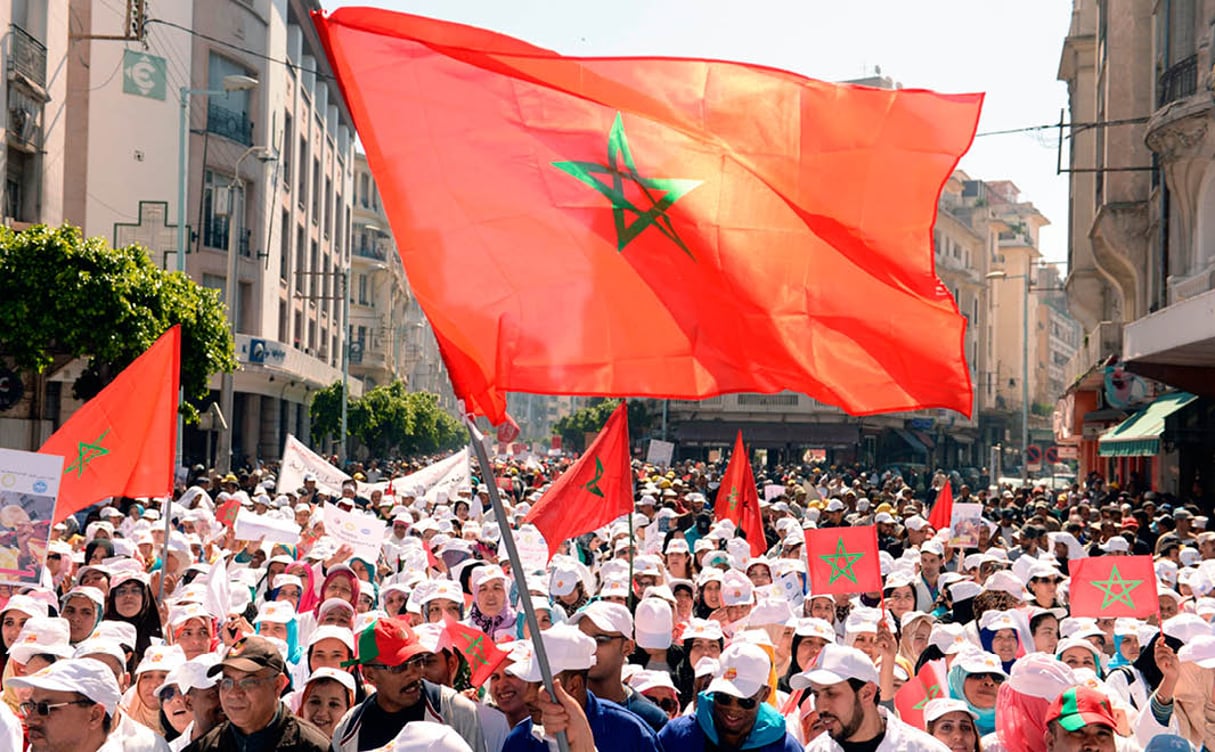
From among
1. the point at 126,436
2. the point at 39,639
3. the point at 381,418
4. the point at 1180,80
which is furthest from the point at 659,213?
the point at 381,418

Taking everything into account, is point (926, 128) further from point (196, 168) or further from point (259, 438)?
point (259, 438)

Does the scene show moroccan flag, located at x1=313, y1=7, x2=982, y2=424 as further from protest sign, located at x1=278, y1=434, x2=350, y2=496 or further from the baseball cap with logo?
protest sign, located at x1=278, y1=434, x2=350, y2=496

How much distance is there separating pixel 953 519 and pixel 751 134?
10.5m

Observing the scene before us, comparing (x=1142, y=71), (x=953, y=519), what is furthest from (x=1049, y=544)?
(x=1142, y=71)

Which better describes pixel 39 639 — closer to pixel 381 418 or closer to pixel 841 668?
pixel 841 668

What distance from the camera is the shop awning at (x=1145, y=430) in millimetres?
25797

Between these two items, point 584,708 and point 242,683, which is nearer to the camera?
point 242,683

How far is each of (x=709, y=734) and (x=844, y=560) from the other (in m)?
4.51

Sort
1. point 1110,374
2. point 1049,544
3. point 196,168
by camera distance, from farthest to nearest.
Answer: point 196,168 → point 1110,374 → point 1049,544

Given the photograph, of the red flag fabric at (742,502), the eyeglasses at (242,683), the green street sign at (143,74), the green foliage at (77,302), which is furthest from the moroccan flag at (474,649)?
the green street sign at (143,74)

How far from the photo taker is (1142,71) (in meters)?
32.0

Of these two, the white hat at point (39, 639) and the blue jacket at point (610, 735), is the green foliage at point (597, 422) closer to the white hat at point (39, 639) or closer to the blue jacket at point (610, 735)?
the white hat at point (39, 639)

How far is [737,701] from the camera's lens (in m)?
5.36

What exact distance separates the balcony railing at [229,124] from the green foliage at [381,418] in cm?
1239
